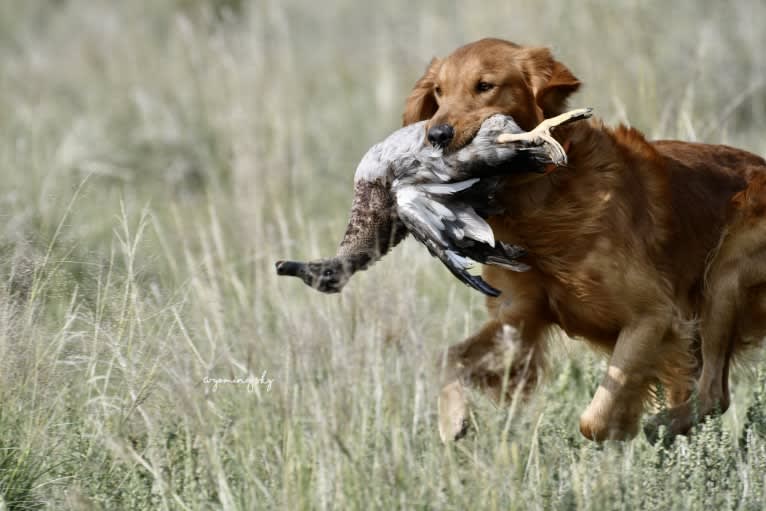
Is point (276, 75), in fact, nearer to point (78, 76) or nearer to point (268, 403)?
point (78, 76)

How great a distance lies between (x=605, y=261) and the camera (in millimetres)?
4129

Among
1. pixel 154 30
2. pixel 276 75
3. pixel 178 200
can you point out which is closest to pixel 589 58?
pixel 276 75

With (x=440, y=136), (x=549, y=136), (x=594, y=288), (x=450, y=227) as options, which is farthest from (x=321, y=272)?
(x=594, y=288)

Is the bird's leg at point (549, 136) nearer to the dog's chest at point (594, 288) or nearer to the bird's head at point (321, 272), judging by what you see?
the dog's chest at point (594, 288)

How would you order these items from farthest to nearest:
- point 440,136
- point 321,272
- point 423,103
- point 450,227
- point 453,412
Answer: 1. point 423,103
2. point 453,412
3. point 440,136
4. point 450,227
5. point 321,272

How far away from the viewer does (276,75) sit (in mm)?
8680

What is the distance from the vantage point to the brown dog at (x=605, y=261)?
4.11 meters

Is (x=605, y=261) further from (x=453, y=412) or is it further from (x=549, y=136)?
(x=453, y=412)

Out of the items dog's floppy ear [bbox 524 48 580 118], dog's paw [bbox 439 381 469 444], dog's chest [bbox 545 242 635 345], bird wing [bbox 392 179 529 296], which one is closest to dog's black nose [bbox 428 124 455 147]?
bird wing [bbox 392 179 529 296]

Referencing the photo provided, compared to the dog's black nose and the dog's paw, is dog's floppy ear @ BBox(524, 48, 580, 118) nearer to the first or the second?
the dog's black nose

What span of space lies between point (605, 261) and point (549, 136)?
0.62 metres

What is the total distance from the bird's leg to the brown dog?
169 millimetres

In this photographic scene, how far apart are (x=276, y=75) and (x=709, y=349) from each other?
4.88m

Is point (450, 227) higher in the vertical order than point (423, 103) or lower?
lower
